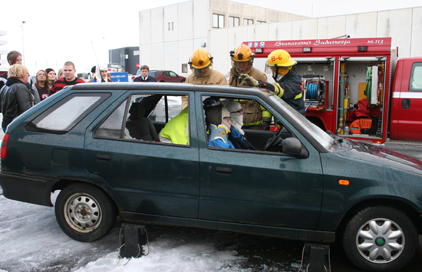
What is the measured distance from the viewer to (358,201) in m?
3.01

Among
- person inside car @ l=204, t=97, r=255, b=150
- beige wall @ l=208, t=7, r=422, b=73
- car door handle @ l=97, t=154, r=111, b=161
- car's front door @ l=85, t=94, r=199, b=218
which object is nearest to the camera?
car's front door @ l=85, t=94, r=199, b=218

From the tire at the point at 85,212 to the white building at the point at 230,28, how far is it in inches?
923

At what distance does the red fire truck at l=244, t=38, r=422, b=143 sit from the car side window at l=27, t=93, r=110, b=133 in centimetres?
570

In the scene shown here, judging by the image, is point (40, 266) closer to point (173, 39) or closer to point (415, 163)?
point (415, 163)

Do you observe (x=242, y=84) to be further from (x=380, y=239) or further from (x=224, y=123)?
(x=380, y=239)

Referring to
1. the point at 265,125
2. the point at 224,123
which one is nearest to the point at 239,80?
the point at 265,125

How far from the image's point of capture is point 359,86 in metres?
9.12

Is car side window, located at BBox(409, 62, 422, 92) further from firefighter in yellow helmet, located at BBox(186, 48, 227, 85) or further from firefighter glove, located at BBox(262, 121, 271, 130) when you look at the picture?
firefighter in yellow helmet, located at BBox(186, 48, 227, 85)

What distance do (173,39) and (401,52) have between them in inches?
929

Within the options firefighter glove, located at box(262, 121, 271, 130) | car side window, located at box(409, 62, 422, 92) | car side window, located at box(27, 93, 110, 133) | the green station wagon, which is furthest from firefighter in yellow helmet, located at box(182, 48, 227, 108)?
car side window, located at box(409, 62, 422, 92)

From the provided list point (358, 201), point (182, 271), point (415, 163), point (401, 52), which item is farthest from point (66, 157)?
point (401, 52)

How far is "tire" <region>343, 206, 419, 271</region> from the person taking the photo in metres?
3.00

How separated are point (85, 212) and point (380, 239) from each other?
2.68 m

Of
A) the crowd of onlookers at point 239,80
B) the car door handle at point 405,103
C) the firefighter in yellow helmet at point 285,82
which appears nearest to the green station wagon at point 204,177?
the firefighter in yellow helmet at point 285,82
